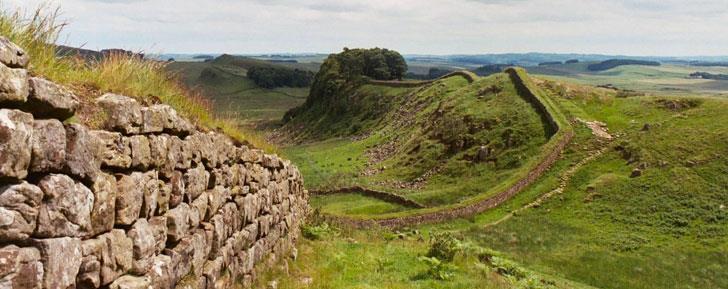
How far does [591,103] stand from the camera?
63781mm

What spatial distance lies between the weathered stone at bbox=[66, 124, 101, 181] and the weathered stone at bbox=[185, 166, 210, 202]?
297cm

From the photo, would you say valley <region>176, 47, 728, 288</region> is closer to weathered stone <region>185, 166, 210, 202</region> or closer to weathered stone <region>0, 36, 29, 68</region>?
weathered stone <region>185, 166, 210, 202</region>

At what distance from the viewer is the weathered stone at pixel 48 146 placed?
17.4ft

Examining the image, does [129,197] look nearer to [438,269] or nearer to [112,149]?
[112,149]

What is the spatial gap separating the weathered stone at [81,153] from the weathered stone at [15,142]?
59 cm

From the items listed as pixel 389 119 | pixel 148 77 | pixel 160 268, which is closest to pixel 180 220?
pixel 160 268

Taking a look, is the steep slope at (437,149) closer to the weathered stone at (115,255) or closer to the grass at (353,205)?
the grass at (353,205)

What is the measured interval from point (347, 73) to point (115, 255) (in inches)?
4588

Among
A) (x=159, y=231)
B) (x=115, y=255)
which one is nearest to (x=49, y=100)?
(x=115, y=255)

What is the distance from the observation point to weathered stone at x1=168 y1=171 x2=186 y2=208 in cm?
856

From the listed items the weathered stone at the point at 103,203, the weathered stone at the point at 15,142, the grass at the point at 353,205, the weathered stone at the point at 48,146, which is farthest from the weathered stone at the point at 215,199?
the grass at the point at 353,205

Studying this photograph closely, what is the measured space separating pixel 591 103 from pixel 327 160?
30.4 m

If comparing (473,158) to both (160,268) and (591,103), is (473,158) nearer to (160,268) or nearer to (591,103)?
(591,103)

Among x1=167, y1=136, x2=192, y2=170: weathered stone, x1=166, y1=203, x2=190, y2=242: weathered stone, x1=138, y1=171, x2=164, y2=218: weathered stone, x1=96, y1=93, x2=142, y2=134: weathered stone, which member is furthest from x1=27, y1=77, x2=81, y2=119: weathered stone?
x1=166, y1=203, x2=190, y2=242: weathered stone
